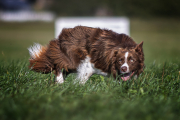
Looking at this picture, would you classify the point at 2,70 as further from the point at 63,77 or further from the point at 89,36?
the point at 89,36

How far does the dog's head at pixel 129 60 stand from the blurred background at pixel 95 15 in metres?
16.0

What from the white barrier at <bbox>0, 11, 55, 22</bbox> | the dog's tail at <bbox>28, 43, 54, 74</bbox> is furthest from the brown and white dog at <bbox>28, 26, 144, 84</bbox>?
the white barrier at <bbox>0, 11, 55, 22</bbox>

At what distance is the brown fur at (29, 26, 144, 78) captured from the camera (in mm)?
4039

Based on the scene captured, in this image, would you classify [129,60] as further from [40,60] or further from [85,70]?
[40,60]

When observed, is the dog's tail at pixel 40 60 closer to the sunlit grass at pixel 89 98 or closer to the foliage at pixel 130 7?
the sunlit grass at pixel 89 98

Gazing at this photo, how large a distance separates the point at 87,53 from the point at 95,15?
29.1m

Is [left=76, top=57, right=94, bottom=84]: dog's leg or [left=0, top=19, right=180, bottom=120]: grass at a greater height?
[left=76, top=57, right=94, bottom=84]: dog's leg

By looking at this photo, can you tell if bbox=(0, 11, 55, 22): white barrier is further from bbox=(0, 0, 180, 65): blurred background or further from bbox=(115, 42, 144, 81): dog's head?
bbox=(115, 42, 144, 81): dog's head

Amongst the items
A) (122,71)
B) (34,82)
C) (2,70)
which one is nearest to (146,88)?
(122,71)

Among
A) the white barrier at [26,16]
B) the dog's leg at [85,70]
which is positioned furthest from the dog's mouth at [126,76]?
the white barrier at [26,16]

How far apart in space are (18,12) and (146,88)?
4251 centimetres

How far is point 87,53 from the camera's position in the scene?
4.11 m

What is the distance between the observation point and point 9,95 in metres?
3.13

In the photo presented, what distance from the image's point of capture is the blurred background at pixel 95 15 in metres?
23.5
